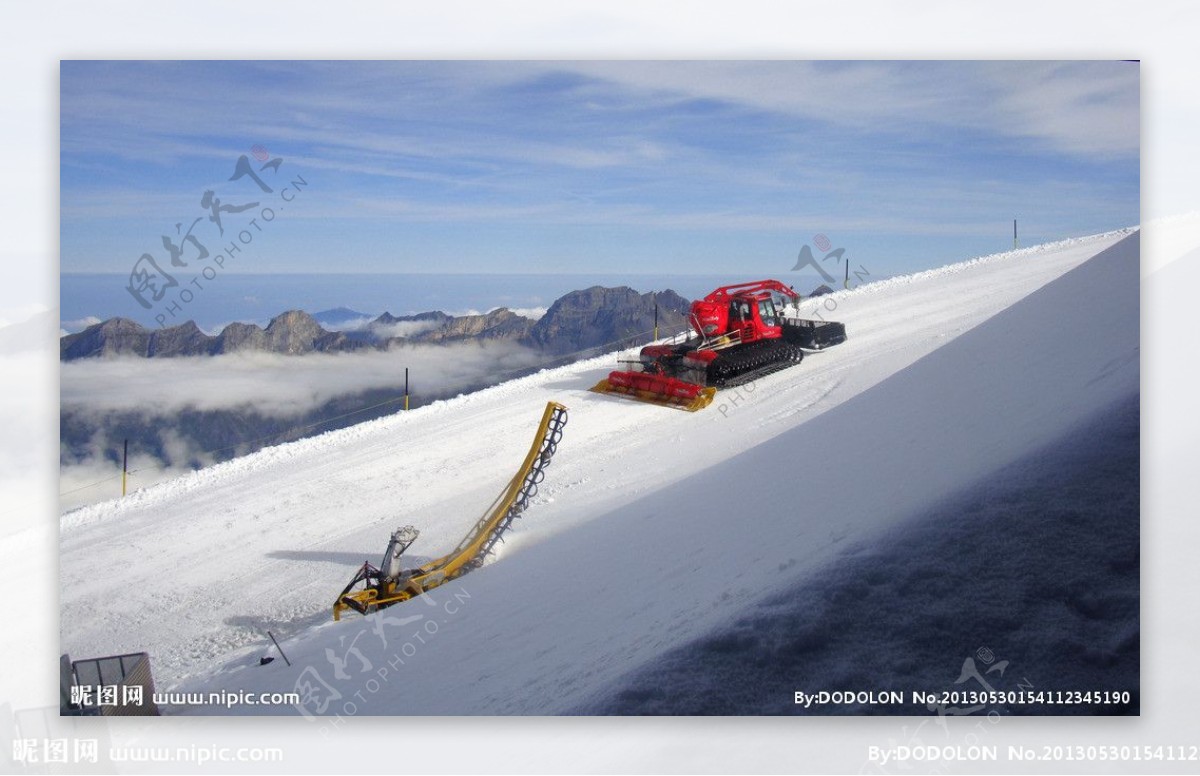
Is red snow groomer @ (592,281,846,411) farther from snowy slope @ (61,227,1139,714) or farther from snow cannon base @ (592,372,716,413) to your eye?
snowy slope @ (61,227,1139,714)

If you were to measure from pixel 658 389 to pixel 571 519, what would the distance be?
3974 mm

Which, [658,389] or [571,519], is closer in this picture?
[571,519]

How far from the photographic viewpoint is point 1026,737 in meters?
6.12

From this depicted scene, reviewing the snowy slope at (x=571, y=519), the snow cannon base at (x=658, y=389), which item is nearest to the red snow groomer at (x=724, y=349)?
the snow cannon base at (x=658, y=389)

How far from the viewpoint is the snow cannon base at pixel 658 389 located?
11.5 meters

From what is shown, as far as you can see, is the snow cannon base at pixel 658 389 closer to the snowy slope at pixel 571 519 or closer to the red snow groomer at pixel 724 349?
the red snow groomer at pixel 724 349

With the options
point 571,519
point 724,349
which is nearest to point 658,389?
point 724,349

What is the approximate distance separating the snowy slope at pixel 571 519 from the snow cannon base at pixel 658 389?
0.29 m

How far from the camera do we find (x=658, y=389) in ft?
39.1

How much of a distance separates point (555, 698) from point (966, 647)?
2.51m

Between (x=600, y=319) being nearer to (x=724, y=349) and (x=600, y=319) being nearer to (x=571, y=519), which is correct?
(x=724, y=349)

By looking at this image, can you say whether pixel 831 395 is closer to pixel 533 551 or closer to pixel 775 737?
pixel 533 551

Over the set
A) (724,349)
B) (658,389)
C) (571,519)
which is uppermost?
(724,349)

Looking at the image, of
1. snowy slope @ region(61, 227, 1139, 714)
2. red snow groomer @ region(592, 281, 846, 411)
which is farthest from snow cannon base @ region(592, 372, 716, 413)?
snowy slope @ region(61, 227, 1139, 714)
